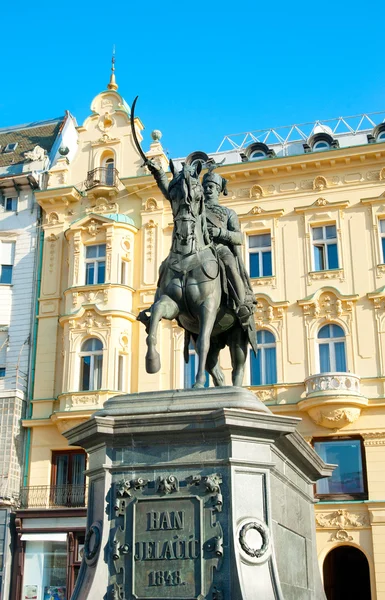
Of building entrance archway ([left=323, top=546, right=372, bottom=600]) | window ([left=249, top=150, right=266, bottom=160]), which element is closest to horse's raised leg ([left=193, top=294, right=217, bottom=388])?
building entrance archway ([left=323, top=546, right=372, bottom=600])

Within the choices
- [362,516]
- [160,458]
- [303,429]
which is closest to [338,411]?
[303,429]

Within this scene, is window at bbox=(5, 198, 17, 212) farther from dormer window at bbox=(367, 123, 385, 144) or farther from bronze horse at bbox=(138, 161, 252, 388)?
bronze horse at bbox=(138, 161, 252, 388)

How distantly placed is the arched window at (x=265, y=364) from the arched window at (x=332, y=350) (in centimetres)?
164

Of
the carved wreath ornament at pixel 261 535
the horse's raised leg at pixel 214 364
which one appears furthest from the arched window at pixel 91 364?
the carved wreath ornament at pixel 261 535

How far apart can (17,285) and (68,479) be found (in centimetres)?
829

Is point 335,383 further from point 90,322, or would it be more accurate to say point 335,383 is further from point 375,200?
point 90,322

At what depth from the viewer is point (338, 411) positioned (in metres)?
26.5

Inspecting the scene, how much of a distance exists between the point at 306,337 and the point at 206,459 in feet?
67.8

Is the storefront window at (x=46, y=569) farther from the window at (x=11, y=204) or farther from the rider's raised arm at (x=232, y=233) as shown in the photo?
the rider's raised arm at (x=232, y=233)

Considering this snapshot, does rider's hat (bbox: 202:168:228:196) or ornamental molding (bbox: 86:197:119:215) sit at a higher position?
ornamental molding (bbox: 86:197:119:215)

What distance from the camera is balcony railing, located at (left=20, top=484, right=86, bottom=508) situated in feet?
93.2

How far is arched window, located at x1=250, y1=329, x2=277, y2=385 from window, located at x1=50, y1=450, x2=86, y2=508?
6.80m

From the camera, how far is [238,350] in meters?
10.3

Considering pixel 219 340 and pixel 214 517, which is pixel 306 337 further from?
pixel 214 517
